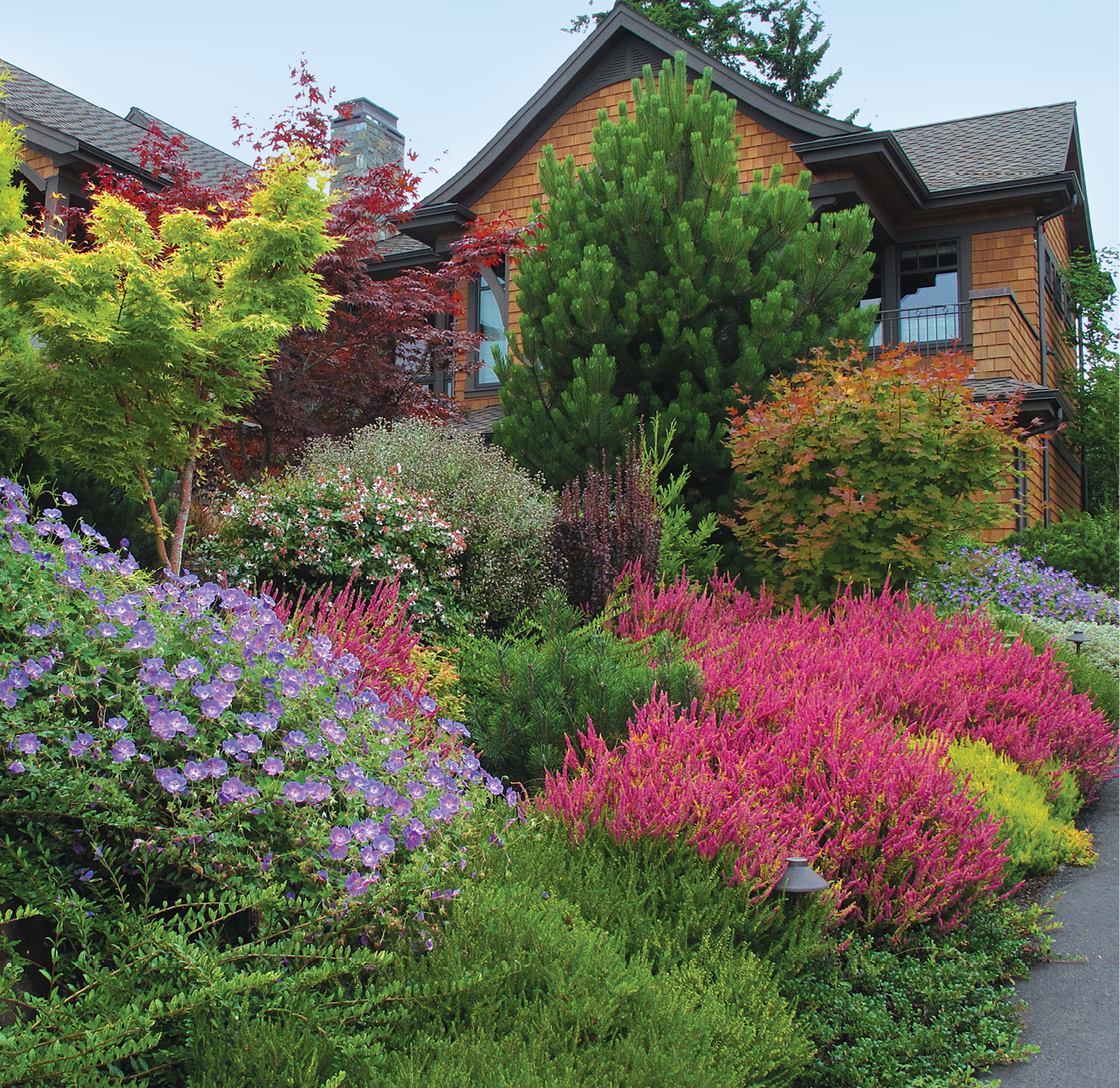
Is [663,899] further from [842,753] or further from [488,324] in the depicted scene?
[488,324]

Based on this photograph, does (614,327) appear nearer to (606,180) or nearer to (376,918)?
(606,180)

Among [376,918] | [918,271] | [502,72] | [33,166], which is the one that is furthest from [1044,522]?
[502,72]

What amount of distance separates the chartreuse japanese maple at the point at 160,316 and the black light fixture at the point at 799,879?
4818 millimetres

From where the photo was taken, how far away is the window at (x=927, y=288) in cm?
1512

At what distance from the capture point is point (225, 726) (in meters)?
2.69

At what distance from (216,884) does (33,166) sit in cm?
1569

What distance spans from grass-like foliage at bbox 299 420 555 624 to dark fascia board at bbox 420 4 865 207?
808cm

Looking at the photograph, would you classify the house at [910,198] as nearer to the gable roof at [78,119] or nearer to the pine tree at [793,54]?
the gable roof at [78,119]

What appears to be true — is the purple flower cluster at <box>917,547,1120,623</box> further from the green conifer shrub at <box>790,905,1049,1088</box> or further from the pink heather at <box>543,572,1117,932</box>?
the green conifer shrub at <box>790,905,1049,1088</box>

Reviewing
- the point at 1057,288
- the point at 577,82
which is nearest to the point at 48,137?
the point at 577,82

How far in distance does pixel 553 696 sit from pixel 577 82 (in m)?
13.4

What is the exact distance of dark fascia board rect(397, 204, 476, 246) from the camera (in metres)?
15.7

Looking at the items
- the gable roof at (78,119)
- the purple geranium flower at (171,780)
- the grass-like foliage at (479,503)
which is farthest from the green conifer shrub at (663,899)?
the gable roof at (78,119)

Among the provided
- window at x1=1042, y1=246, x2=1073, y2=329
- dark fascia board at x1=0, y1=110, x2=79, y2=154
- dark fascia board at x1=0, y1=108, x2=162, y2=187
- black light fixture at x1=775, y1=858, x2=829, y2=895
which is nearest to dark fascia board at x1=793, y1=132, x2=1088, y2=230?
window at x1=1042, y1=246, x2=1073, y2=329
